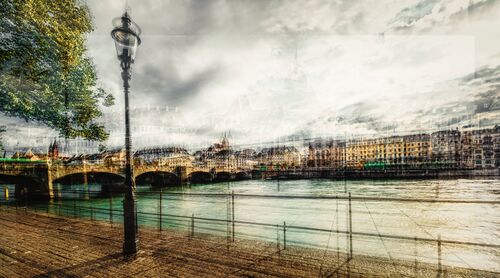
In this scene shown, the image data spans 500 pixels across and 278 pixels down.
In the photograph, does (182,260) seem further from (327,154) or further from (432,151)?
(327,154)

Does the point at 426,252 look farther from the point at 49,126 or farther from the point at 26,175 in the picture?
the point at 26,175

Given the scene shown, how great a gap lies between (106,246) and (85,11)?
10.4 m

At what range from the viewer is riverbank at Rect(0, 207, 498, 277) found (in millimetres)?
4328

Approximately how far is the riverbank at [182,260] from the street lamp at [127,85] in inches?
15.2

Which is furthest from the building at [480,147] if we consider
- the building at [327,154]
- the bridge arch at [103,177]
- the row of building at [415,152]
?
the bridge arch at [103,177]

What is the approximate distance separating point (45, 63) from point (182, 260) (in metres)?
10.7

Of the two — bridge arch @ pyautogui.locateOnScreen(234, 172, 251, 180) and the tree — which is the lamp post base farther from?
bridge arch @ pyautogui.locateOnScreen(234, 172, 251, 180)

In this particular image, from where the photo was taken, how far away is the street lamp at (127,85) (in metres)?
5.34

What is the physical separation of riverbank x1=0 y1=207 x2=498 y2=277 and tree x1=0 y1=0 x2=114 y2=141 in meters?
6.39

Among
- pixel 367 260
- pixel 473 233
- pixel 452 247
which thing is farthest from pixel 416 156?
pixel 367 260

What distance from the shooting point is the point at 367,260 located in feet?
15.6

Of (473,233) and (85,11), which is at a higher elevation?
(85,11)

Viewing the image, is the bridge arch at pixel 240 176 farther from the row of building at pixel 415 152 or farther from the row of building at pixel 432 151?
the row of building at pixel 432 151

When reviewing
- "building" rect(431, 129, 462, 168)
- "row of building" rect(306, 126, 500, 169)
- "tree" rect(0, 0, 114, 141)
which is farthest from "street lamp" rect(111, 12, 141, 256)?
"building" rect(431, 129, 462, 168)
